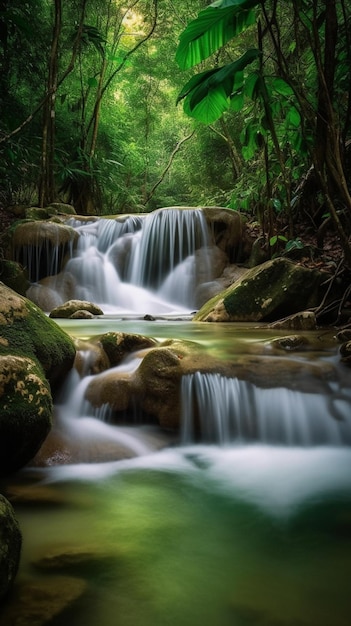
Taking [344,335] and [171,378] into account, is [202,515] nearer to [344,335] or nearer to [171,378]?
[171,378]

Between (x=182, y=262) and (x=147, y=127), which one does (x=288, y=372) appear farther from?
(x=147, y=127)

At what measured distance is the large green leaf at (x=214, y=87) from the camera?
397cm

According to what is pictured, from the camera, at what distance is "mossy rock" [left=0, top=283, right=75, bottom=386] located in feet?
9.74

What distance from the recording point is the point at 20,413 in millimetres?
2520

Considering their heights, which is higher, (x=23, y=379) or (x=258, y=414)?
(x=23, y=379)

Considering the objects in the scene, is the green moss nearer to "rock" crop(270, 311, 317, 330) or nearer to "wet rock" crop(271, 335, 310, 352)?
"wet rock" crop(271, 335, 310, 352)

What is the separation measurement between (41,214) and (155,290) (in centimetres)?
379

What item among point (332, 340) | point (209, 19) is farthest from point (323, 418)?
point (209, 19)

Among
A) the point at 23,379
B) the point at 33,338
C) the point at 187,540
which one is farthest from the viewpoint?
the point at 33,338

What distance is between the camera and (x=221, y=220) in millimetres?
10750

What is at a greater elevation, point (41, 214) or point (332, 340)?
point (41, 214)

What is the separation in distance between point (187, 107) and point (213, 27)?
915mm

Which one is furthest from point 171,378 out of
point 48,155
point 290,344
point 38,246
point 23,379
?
point 48,155

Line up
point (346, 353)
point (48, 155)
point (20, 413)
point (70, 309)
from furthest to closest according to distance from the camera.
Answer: point (48, 155) → point (70, 309) → point (346, 353) → point (20, 413)
